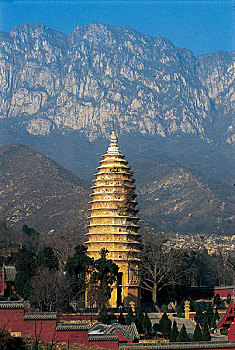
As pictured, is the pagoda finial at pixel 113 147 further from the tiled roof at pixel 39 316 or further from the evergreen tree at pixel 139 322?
the tiled roof at pixel 39 316

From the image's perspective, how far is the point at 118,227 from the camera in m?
74.4

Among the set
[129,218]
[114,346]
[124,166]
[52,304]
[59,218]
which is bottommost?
[114,346]

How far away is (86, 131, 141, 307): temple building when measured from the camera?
2857 inches

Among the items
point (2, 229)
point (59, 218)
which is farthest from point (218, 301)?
point (59, 218)

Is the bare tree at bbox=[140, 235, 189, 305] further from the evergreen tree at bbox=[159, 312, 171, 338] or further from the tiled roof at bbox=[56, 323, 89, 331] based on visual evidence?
the tiled roof at bbox=[56, 323, 89, 331]

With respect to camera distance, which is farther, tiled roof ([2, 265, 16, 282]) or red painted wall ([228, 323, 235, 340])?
tiled roof ([2, 265, 16, 282])

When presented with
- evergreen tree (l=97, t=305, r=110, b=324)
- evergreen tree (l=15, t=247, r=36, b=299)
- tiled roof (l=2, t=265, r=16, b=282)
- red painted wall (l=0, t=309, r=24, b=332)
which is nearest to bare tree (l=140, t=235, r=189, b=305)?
evergreen tree (l=15, t=247, r=36, b=299)

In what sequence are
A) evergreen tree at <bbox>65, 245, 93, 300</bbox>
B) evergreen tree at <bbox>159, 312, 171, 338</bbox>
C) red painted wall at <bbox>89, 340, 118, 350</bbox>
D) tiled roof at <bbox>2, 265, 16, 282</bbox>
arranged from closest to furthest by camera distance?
red painted wall at <bbox>89, 340, 118, 350</bbox>, evergreen tree at <bbox>159, 312, 171, 338</bbox>, evergreen tree at <bbox>65, 245, 93, 300</bbox>, tiled roof at <bbox>2, 265, 16, 282</bbox>

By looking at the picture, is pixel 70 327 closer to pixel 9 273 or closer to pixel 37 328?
pixel 37 328

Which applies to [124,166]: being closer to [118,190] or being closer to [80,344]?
[118,190]

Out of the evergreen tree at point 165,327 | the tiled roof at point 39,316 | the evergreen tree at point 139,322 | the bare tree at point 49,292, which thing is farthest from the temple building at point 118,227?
the tiled roof at point 39,316

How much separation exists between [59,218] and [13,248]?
8188 cm

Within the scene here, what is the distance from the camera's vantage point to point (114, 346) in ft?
115

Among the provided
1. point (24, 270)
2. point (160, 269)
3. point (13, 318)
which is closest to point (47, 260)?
point (24, 270)
